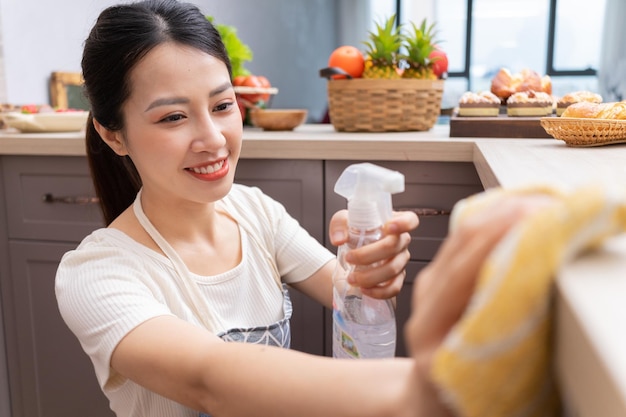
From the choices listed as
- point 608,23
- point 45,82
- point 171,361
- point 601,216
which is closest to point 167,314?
point 171,361

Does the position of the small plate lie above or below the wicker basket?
below

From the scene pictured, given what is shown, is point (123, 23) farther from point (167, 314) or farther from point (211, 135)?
point (167, 314)

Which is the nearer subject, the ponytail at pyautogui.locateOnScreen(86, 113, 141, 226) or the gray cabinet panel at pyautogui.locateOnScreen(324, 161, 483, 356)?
the ponytail at pyautogui.locateOnScreen(86, 113, 141, 226)

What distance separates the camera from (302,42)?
16.4 ft

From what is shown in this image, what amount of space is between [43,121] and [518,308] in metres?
1.53

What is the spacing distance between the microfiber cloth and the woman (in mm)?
265

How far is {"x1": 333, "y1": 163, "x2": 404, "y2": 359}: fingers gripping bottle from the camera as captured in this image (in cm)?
61

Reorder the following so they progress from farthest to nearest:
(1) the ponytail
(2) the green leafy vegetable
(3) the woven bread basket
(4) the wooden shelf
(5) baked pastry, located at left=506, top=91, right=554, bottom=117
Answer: (2) the green leafy vegetable < (3) the woven bread basket < (5) baked pastry, located at left=506, top=91, right=554, bottom=117 < (4) the wooden shelf < (1) the ponytail

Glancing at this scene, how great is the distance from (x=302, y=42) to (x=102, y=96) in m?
4.28

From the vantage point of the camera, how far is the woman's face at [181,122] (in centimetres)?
84

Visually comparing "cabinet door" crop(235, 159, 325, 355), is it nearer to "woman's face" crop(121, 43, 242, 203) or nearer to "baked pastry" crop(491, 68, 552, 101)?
"woman's face" crop(121, 43, 242, 203)

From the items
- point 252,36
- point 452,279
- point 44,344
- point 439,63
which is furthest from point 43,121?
point 252,36

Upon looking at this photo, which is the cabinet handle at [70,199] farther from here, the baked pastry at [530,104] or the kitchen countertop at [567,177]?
the baked pastry at [530,104]

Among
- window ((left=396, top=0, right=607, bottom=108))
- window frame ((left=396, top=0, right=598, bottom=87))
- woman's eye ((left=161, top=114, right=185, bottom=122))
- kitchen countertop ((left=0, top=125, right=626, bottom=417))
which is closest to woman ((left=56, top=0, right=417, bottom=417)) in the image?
woman's eye ((left=161, top=114, right=185, bottom=122))
